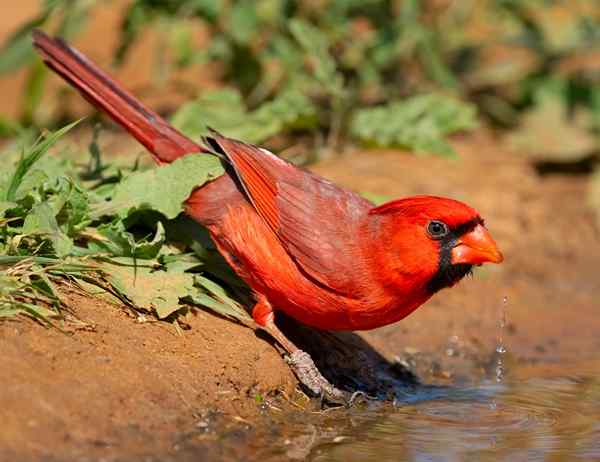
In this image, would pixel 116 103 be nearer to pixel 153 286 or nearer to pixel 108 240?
pixel 108 240

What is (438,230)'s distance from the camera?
191 inches

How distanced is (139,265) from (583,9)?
5106mm

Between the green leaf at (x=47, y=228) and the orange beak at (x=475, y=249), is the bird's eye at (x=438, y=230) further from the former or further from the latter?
the green leaf at (x=47, y=228)

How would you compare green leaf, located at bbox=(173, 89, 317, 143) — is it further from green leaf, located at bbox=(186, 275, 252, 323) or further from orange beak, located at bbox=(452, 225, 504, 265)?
orange beak, located at bbox=(452, 225, 504, 265)

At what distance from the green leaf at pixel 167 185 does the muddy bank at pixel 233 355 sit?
19.5 inches

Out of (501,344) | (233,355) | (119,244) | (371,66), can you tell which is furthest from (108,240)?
(371,66)

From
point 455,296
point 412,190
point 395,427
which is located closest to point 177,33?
point 412,190

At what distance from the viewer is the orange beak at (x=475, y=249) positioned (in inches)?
191

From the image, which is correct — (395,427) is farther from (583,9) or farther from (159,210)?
(583,9)

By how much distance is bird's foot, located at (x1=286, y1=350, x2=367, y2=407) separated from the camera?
16.5 feet

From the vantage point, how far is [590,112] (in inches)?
353

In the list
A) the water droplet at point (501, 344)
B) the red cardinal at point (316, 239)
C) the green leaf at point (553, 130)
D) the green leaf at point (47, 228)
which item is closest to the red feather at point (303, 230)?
the red cardinal at point (316, 239)

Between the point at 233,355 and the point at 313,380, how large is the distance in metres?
0.35

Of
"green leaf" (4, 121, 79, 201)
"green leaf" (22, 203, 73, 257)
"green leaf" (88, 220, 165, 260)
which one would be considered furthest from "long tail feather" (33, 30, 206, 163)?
"green leaf" (22, 203, 73, 257)
